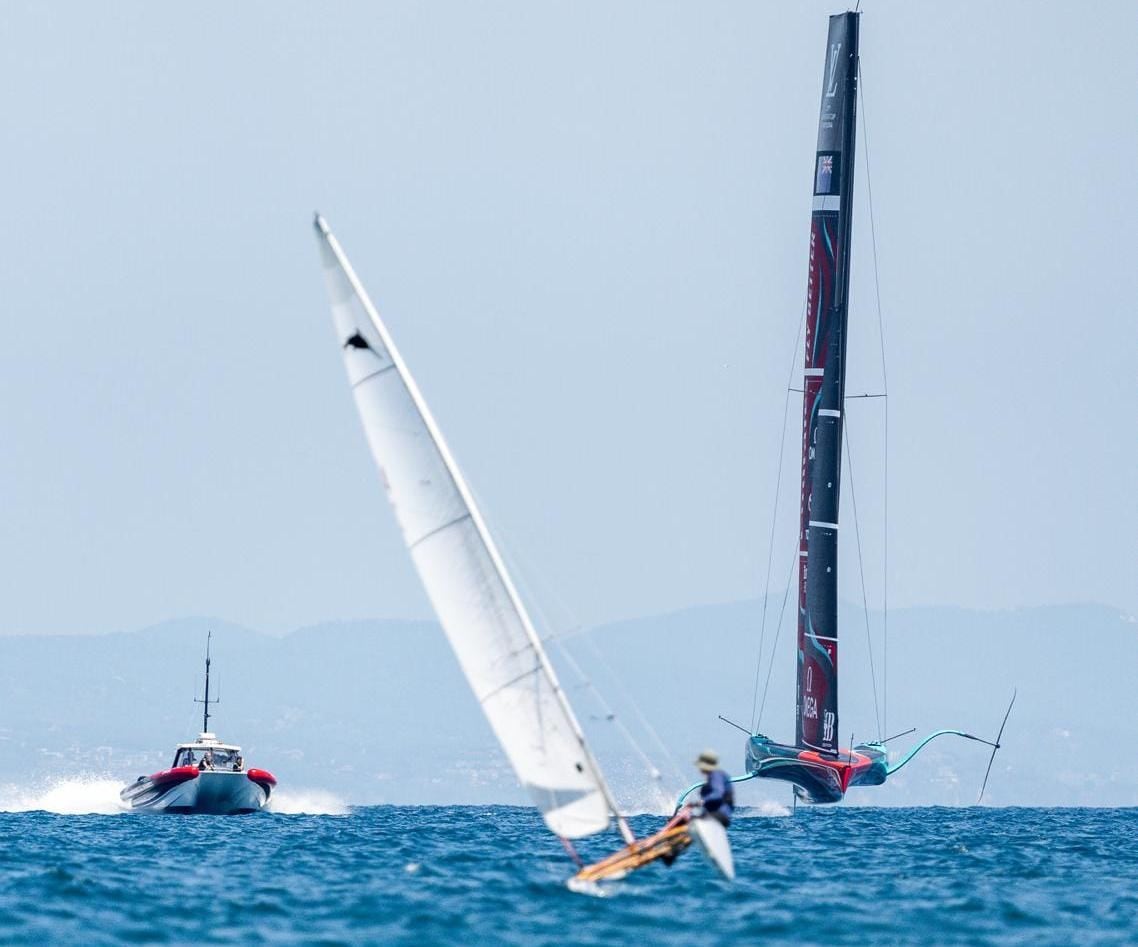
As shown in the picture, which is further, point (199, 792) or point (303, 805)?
point (303, 805)

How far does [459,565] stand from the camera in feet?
93.6

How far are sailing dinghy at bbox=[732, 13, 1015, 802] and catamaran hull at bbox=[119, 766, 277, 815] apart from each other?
17.9 metres

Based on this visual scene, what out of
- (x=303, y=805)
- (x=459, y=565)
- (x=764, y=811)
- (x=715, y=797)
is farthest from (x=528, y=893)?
(x=303, y=805)

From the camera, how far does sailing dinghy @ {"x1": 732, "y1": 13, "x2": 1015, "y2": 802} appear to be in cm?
6625

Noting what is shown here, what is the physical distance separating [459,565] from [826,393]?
40.0 metres

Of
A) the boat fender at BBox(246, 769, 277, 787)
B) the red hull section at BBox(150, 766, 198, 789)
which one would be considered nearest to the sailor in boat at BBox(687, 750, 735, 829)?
the red hull section at BBox(150, 766, 198, 789)

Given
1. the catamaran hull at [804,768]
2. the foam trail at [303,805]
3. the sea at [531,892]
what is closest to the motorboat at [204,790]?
the foam trail at [303,805]

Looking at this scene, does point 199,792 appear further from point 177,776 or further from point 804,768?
point 804,768

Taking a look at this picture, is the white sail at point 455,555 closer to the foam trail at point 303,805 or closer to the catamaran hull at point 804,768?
the catamaran hull at point 804,768

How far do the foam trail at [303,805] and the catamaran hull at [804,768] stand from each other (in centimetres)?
1675

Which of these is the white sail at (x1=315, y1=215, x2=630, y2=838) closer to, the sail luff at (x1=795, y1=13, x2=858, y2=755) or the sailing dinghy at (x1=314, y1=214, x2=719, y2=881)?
the sailing dinghy at (x1=314, y1=214, x2=719, y2=881)

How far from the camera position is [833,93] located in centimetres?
6956

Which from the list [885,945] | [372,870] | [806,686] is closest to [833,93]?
[806,686]

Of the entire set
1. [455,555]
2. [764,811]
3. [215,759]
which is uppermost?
[215,759]
